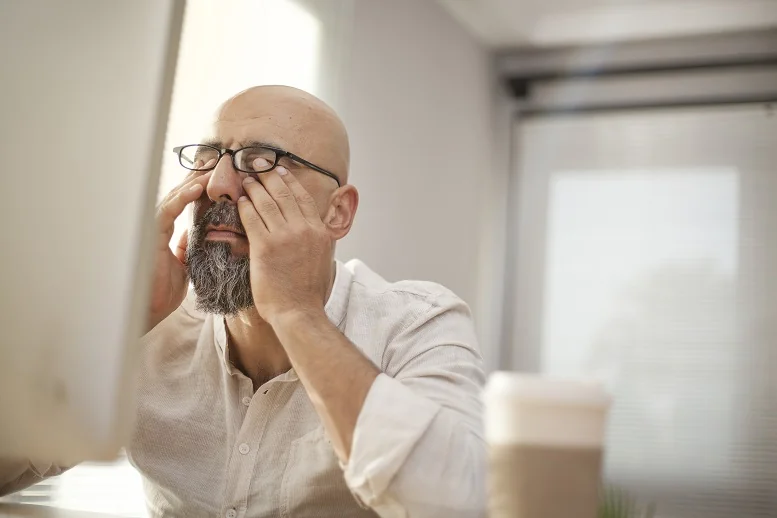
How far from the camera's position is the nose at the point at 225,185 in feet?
3.00

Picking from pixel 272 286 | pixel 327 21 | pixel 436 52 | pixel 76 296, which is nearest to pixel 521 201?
pixel 436 52

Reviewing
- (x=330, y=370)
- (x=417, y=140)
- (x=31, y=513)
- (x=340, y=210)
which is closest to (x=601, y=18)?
(x=417, y=140)

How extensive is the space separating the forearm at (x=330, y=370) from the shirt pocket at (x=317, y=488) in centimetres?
19

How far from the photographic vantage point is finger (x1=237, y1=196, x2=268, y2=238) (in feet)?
2.82

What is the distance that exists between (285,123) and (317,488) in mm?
456

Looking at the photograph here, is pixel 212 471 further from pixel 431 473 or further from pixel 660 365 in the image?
pixel 660 365

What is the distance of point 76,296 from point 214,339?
647 mm

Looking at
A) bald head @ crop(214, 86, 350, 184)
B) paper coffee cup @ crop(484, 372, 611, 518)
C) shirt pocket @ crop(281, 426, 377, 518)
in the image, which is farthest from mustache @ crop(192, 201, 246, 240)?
paper coffee cup @ crop(484, 372, 611, 518)

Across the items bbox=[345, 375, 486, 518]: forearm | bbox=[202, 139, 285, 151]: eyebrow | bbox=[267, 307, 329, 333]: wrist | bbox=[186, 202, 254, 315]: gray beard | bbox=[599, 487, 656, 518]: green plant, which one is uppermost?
bbox=[202, 139, 285, 151]: eyebrow

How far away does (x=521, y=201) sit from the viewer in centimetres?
311

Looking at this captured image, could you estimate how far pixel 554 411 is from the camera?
40 centimetres

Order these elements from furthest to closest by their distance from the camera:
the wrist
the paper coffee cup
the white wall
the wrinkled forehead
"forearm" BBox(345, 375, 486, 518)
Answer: the white wall, the wrinkled forehead, the wrist, "forearm" BBox(345, 375, 486, 518), the paper coffee cup

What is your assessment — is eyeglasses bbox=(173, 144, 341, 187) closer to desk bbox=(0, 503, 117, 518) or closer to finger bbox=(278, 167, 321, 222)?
finger bbox=(278, 167, 321, 222)

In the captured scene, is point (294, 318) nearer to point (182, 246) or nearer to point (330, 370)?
point (330, 370)
